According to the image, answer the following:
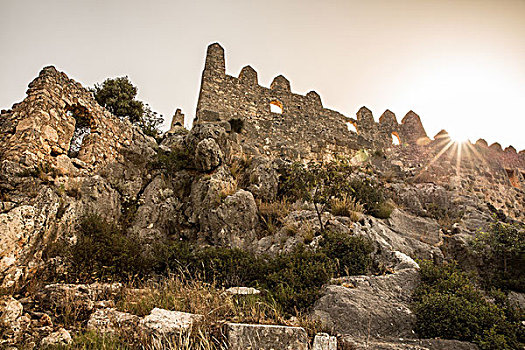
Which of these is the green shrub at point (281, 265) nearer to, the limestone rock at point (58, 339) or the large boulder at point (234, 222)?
the large boulder at point (234, 222)

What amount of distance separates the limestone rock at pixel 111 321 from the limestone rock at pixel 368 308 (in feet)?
9.86

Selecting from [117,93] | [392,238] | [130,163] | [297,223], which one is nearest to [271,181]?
[297,223]

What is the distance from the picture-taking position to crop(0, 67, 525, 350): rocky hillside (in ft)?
14.4

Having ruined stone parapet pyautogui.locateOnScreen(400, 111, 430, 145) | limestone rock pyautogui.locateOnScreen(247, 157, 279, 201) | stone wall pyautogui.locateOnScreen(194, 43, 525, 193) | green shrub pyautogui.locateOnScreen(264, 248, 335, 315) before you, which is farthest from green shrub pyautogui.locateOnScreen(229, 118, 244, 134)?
ruined stone parapet pyautogui.locateOnScreen(400, 111, 430, 145)

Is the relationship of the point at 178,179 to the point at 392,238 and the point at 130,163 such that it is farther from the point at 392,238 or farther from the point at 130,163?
the point at 392,238

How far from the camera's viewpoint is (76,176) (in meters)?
8.09

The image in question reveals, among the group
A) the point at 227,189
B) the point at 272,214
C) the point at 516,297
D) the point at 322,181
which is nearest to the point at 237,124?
the point at 227,189

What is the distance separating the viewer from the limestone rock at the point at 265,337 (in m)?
3.70

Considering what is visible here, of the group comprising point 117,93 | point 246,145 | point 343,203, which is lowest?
point 343,203

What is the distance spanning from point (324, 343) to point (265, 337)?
0.81 m

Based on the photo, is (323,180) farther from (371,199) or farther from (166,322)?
(166,322)

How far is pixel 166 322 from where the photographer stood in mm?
4020

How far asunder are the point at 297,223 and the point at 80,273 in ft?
17.8

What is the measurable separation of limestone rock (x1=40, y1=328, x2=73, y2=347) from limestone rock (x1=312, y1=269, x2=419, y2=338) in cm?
378
